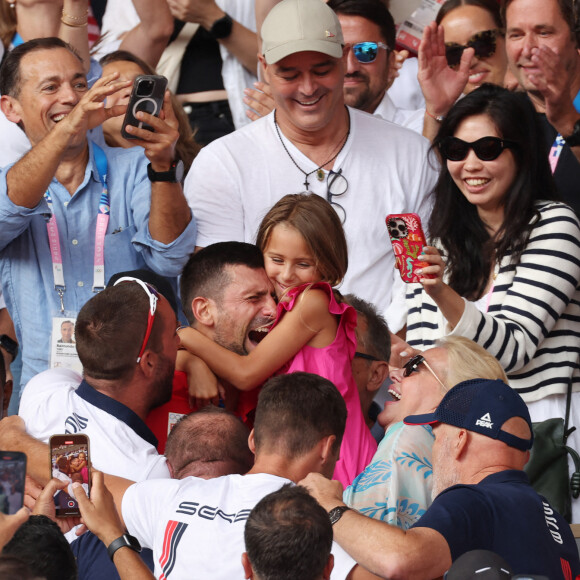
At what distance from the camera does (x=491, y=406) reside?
3484 millimetres

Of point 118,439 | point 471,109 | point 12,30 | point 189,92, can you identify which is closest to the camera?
point 118,439

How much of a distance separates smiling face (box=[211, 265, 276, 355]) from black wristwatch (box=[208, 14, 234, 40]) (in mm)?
2404

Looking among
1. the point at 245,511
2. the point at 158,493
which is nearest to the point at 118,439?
the point at 158,493

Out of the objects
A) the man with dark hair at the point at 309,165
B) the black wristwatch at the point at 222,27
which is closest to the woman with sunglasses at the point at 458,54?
the man with dark hair at the point at 309,165

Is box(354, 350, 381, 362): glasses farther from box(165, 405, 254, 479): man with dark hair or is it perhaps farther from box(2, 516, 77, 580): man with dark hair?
box(2, 516, 77, 580): man with dark hair

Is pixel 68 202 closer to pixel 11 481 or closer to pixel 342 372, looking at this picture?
pixel 342 372

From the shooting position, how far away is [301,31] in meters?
4.92

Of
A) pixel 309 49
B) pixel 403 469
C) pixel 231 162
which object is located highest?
pixel 309 49

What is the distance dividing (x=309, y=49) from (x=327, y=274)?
1124 mm

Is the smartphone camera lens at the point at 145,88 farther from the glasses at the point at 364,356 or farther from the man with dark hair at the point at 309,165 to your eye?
the glasses at the point at 364,356

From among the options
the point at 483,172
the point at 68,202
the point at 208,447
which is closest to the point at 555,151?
the point at 483,172

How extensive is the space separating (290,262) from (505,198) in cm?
107

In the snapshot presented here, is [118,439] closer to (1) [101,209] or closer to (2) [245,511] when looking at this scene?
(2) [245,511]

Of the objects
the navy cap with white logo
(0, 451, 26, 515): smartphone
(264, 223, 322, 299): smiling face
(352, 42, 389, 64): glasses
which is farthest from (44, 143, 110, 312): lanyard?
(0, 451, 26, 515): smartphone
